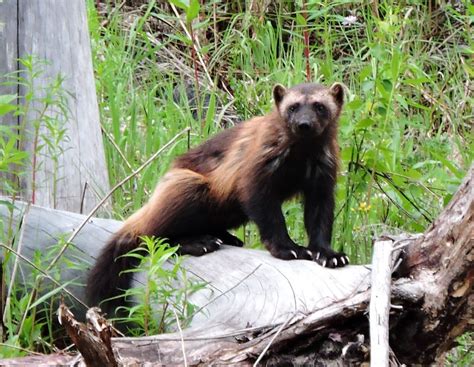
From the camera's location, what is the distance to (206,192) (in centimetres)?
484

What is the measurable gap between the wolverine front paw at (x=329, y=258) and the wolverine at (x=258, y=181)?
106mm

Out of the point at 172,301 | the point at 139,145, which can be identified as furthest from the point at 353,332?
the point at 139,145

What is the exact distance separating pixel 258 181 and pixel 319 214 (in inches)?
13.7

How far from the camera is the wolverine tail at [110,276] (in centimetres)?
413

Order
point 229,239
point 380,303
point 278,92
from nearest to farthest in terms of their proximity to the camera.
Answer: point 380,303, point 278,92, point 229,239

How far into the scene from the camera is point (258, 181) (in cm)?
460

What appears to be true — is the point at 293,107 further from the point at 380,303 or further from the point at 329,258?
the point at 380,303

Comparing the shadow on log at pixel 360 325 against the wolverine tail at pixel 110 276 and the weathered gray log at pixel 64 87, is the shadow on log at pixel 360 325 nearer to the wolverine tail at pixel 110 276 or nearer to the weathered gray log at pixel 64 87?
the wolverine tail at pixel 110 276

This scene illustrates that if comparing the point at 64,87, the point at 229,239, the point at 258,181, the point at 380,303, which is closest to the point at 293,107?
the point at 258,181

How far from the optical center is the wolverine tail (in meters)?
4.13

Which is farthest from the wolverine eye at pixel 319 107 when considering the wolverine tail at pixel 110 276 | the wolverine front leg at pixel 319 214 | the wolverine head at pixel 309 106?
the wolverine tail at pixel 110 276

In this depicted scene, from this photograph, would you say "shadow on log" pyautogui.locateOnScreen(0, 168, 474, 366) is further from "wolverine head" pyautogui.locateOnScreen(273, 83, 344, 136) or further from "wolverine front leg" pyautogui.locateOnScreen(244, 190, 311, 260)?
"wolverine head" pyautogui.locateOnScreen(273, 83, 344, 136)

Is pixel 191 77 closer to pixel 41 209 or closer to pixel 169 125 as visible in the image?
pixel 169 125

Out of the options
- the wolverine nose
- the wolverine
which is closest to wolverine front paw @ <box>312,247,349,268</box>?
the wolverine
